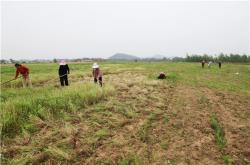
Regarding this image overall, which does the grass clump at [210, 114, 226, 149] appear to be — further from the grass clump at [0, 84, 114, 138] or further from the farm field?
the grass clump at [0, 84, 114, 138]

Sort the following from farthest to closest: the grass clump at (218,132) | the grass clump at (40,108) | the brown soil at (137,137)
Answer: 1. the grass clump at (40,108)
2. the grass clump at (218,132)
3. the brown soil at (137,137)

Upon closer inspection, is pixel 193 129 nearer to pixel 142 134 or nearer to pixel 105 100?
pixel 142 134

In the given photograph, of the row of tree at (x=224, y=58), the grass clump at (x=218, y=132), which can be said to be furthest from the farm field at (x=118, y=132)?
the row of tree at (x=224, y=58)

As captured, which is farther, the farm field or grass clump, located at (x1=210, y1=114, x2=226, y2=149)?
grass clump, located at (x1=210, y1=114, x2=226, y2=149)

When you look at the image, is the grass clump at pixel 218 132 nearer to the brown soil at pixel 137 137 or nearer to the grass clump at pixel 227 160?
the brown soil at pixel 137 137

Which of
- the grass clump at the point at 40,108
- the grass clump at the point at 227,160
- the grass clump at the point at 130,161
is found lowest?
the grass clump at the point at 227,160

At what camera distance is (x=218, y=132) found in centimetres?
566

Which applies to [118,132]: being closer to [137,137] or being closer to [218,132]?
[137,137]

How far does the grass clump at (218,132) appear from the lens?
5.10 m

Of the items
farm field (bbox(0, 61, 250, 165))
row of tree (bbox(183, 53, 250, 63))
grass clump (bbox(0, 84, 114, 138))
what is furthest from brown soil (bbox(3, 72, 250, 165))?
row of tree (bbox(183, 53, 250, 63))

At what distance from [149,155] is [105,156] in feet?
3.06

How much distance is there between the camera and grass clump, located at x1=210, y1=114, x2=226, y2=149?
510 cm

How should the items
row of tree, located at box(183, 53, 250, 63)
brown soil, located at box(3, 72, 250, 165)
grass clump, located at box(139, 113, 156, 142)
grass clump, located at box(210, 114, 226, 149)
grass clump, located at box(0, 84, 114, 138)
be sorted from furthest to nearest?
row of tree, located at box(183, 53, 250, 63), grass clump, located at box(0, 84, 114, 138), grass clump, located at box(139, 113, 156, 142), grass clump, located at box(210, 114, 226, 149), brown soil, located at box(3, 72, 250, 165)

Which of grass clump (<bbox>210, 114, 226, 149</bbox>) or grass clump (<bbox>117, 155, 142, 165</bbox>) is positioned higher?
grass clump (<bbox>210, 114, 226, 149</bbox>)
